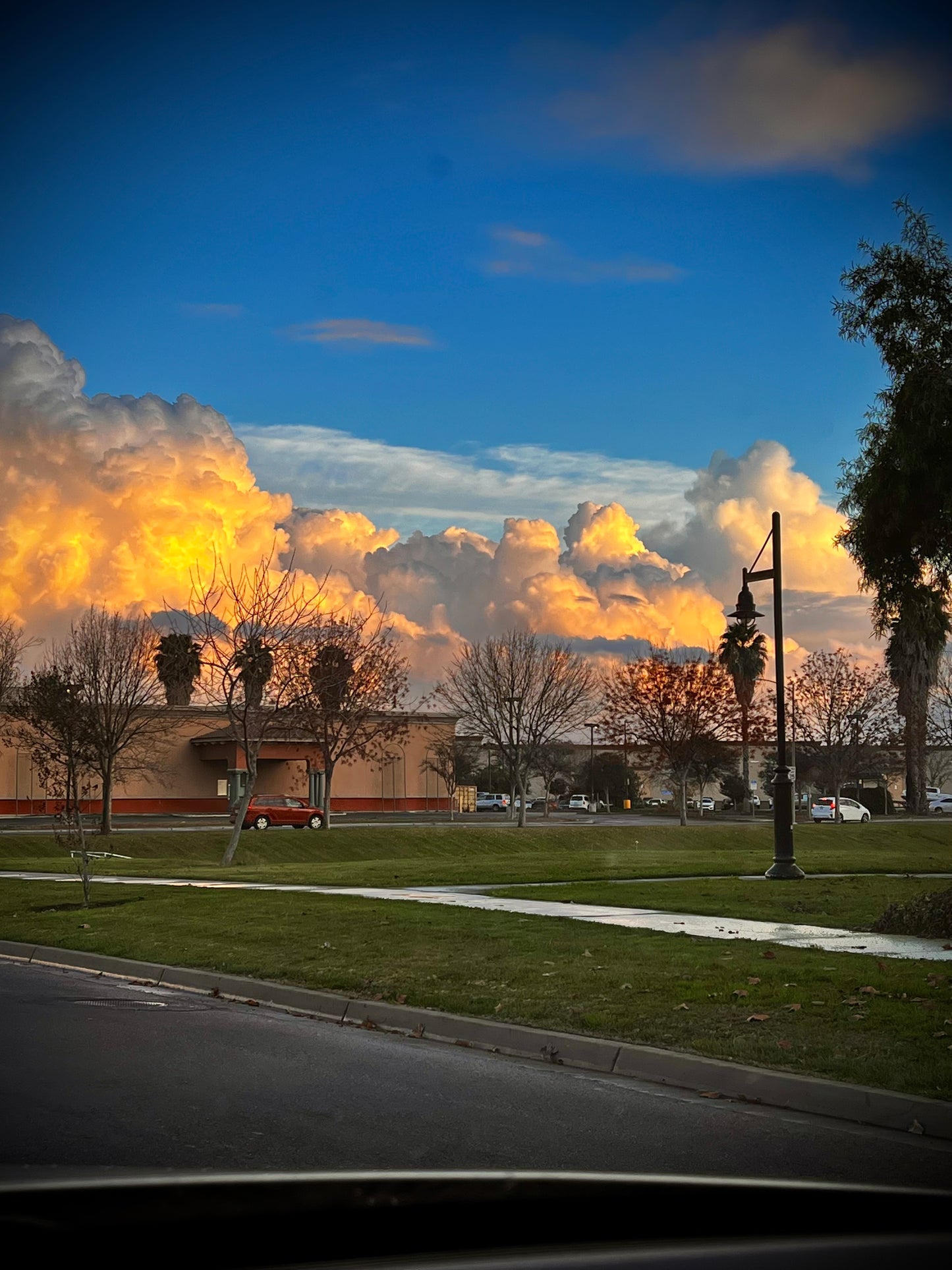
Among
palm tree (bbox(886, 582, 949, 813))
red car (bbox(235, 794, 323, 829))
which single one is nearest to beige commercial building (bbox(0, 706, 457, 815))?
red car (bbox(235, 794, 323, 829))

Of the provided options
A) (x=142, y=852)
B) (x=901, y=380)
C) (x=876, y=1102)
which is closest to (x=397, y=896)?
(x=901, y=380)

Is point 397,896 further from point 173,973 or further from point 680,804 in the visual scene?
point 680,804

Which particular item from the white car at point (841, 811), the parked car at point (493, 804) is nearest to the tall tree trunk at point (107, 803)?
the white car at point (841, 811)

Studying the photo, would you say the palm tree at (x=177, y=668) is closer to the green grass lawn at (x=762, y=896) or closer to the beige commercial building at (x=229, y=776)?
the beige commercial building at (x=229, y=776)

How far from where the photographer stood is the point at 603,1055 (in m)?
8.94

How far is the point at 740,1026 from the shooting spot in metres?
9.30

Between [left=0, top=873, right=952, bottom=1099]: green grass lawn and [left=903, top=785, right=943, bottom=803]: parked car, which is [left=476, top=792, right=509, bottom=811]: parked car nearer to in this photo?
[left=903, top=785, right=943, bottom=803]: parked car

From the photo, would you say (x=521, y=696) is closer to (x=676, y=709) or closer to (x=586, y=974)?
(x=676, y=709)

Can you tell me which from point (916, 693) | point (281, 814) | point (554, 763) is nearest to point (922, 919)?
point (281, 814)

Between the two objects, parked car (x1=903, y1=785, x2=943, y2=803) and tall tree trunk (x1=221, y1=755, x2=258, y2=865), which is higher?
tall tree trunk (x1=221, y1=755, x2=258, y2=865)

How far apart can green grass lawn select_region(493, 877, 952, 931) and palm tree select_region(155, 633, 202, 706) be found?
21932 mm

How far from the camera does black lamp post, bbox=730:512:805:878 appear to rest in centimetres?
2359

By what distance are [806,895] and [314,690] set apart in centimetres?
1501

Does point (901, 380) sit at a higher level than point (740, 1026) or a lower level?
higher
